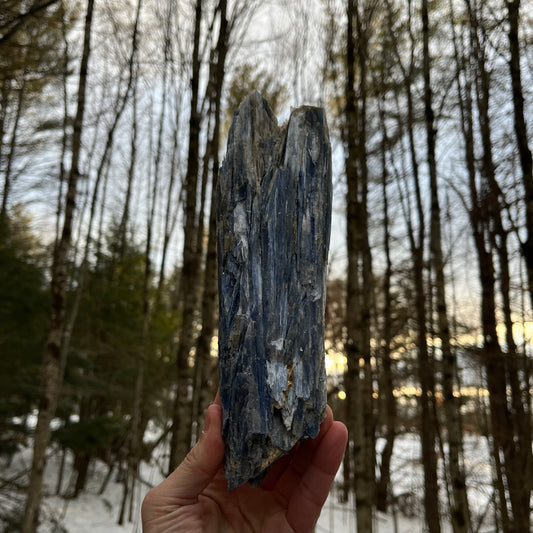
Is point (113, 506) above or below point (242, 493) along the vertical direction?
below

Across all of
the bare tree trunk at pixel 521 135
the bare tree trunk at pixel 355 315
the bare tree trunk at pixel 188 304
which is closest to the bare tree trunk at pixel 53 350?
the bare tree trunk at pixel 188 304

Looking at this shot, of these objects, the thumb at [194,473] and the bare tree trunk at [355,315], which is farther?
the bare tree trunk at [355,315]

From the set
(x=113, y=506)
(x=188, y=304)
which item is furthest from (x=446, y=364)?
(x=113, y=506)

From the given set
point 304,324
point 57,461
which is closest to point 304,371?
point 304,324

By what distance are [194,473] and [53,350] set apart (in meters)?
3.45

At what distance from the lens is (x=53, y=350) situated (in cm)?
491

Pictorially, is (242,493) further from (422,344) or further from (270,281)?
(422,344)

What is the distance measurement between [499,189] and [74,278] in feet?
28.6

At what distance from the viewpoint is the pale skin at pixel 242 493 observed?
6.64 ft

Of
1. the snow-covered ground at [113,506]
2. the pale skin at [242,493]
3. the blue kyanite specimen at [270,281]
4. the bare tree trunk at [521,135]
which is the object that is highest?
the bare tree trunk at [521,135]

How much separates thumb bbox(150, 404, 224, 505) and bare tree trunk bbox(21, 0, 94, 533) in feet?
11.0

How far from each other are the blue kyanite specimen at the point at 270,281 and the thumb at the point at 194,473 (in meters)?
0.10

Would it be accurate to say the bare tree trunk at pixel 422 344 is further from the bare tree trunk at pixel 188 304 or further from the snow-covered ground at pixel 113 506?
the bare tree trunk at pixel 188 304

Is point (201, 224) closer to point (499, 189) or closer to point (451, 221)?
point (499, 189)
